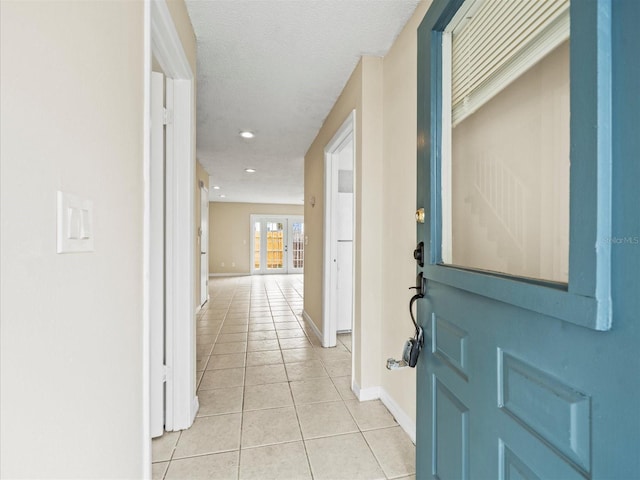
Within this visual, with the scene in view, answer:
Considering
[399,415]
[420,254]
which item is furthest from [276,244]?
[420,254]

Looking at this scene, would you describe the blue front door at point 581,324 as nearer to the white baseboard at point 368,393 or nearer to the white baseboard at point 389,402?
A: the white baseboard at point 389,402

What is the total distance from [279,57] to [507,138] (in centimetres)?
162

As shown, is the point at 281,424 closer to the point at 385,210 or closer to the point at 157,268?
the point at 157,268

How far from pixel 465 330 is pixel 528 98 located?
695 mm

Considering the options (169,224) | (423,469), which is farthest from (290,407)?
(169,224)

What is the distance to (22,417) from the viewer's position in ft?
1.71

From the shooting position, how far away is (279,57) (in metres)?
2.00

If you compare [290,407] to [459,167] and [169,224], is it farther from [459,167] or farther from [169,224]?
[459,167]

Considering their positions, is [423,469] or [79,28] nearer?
[79,28]

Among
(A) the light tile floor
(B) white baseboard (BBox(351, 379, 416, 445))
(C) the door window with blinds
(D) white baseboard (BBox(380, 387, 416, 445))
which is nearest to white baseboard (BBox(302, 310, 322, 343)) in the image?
(A) the light tile floor

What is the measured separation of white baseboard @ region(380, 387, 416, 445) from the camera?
5.34 ft

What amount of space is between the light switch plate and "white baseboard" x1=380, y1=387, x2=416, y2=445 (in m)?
1.70

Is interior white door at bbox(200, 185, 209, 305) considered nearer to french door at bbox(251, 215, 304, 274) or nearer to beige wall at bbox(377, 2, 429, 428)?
beige wall at bbox(377, 2, 429, 428)

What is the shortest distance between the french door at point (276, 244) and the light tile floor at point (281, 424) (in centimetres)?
642
